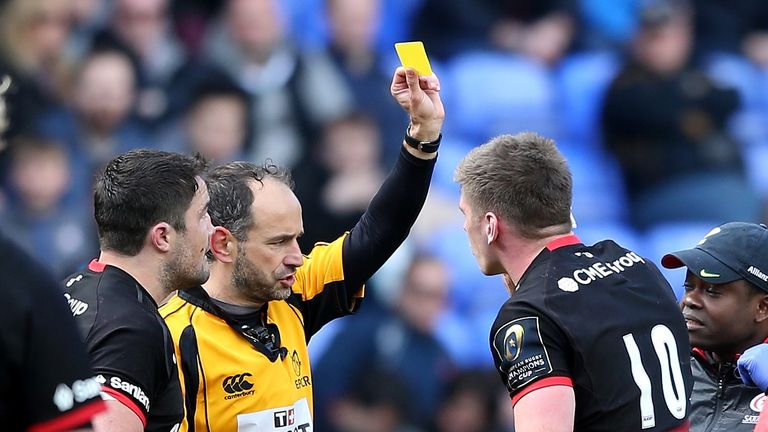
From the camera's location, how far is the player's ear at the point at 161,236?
3129mm

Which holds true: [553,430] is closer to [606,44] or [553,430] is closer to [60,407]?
[60,407]

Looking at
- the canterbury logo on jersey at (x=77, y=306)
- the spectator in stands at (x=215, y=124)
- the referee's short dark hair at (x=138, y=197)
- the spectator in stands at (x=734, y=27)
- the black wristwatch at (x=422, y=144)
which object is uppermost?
the spectator in stands at (x=734, y=27)

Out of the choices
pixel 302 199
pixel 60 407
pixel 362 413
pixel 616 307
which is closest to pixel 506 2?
pixel 302 199

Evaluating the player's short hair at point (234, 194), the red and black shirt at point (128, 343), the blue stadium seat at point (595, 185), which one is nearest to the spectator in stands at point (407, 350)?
the blue stadium seat at point (595, 185)

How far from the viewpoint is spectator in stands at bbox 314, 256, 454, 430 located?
7.04 metres

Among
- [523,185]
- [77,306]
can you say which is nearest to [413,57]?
[523,185]

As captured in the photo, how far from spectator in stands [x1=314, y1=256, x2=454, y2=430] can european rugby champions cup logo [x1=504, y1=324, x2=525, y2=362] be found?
159 inches

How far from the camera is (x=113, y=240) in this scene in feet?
10.3

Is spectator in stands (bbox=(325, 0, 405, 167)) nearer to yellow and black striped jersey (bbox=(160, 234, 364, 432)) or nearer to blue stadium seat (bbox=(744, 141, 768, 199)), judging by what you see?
blue stadium seat (bbox=(744, 141, 768, 199))

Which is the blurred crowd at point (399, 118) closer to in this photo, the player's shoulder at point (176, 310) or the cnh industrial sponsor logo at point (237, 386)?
the player's shoulder at point (176, 310)

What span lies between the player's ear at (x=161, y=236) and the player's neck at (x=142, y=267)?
0.04 m

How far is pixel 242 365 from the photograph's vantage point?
11.4 feet

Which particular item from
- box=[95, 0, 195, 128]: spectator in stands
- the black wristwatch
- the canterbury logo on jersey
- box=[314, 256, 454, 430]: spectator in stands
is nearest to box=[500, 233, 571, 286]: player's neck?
the black wristwatch

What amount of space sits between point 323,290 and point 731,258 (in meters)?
1.32
